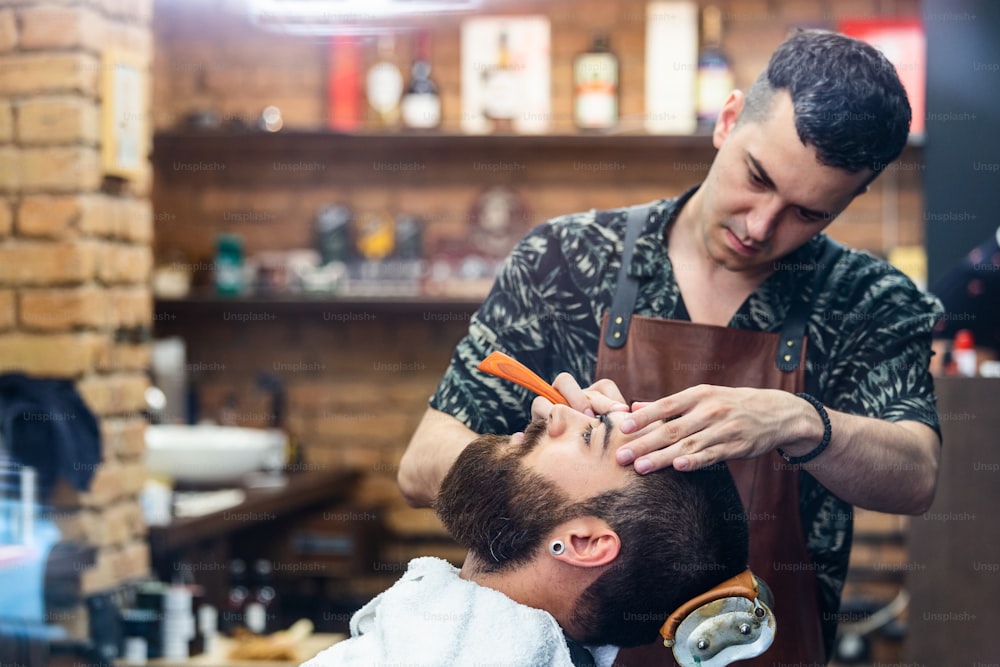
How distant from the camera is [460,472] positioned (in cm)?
144

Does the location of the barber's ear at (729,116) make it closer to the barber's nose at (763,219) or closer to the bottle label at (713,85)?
the barber's nose at (763,219)

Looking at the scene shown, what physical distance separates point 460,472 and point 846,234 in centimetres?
333

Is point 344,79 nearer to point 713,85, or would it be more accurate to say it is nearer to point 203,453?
point 713,85

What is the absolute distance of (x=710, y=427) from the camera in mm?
1276

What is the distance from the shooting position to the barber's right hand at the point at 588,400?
1.41 m

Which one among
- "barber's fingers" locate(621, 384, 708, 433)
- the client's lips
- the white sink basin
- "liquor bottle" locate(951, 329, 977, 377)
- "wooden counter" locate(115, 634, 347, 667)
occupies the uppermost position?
the client's lips

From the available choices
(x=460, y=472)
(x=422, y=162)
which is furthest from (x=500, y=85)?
(x=460, y=472)

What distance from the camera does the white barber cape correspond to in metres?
1.33

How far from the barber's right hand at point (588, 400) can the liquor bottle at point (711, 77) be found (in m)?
2.87

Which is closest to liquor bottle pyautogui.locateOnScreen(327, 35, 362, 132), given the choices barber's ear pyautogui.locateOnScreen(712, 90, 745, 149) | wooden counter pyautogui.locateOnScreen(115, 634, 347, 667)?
wooden counter pyautogui.locateOnScreen(115, 634, 347, 667)

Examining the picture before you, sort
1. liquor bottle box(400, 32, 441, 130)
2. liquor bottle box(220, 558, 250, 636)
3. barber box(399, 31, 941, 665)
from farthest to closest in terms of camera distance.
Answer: liquor bottle box(400, 32, 441, 130)
liquor bottle box(220, 558, 250, 636)
barber box(399, 31, 941, 665)

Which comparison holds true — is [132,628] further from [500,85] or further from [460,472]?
[500,85]

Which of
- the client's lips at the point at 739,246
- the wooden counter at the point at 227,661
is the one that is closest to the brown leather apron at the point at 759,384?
the client's lips at the point at 739,246

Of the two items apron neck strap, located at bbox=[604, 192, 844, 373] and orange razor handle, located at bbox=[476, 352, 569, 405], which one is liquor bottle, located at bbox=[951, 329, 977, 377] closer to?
apron neck strap, located at bbox=[604, 192, 844, 373]
